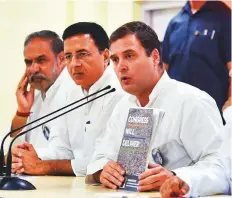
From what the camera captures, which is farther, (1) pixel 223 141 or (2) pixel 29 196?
(1) pixel 223 141

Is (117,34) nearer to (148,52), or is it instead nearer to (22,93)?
(148,52)

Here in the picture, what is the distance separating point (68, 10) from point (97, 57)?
1297 millimetres

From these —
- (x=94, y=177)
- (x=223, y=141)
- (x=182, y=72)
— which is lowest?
(x=94, y=177)

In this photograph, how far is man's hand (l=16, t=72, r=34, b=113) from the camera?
12.9 ft

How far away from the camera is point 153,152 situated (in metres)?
2.49

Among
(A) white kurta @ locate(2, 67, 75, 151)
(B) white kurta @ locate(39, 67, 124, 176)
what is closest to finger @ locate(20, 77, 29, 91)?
(A) white kurta @ locate(2, 67, 75, 151)

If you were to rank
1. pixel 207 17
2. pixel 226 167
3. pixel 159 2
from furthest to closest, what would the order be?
pixel 159 2
pixel 207 17
pixel 226 167

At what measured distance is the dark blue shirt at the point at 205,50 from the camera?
365 centimetres

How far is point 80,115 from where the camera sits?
3.29m

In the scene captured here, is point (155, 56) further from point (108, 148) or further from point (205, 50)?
point (205, 50)

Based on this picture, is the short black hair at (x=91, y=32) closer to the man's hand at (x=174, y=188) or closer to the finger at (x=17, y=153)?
the finger at (x=17, y=153)

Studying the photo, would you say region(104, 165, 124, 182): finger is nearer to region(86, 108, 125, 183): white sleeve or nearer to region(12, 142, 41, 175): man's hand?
region(86, 108, 125, 183): white sleeve

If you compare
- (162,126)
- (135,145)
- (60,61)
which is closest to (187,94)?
(162,126)

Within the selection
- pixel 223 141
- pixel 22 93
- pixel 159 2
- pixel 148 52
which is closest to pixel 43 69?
pixel 22 93
